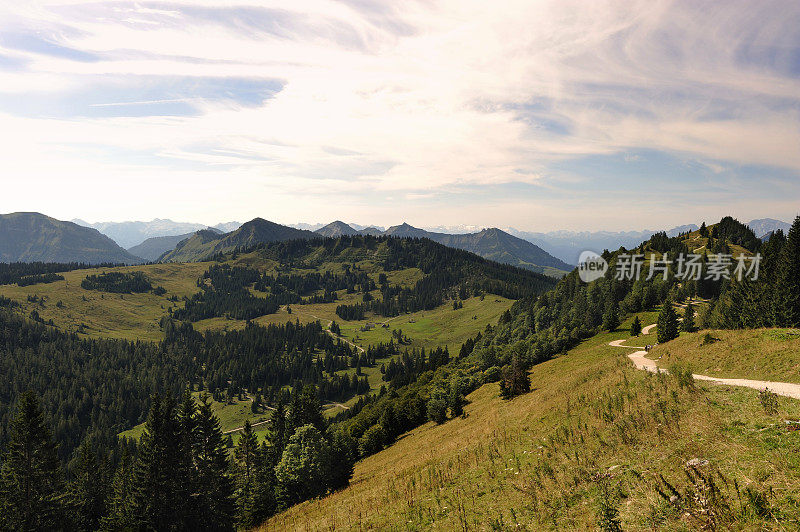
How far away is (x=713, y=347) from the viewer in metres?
41.7

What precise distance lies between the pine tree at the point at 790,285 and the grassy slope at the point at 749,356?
120 feet

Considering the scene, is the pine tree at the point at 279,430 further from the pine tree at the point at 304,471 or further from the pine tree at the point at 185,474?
the pine tree at the point at 304,471

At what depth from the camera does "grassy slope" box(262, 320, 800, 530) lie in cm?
1517

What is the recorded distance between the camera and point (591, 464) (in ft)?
67.3

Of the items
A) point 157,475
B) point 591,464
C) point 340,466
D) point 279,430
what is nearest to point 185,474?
point 157,475

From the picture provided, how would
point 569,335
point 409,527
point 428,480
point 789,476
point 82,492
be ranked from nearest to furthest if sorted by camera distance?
point 789,476 < point 409,527 < point 428,480 < point 82,492 < point 569,335

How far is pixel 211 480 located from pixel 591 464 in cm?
5821

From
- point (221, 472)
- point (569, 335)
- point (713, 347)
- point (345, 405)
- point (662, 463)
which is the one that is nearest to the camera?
point (662, 463)

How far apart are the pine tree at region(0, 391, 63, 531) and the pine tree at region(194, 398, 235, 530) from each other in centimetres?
1834

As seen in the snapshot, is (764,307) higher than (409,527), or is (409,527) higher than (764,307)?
(764,307)

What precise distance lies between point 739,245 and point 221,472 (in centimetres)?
24179

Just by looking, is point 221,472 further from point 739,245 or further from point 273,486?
point 739,245

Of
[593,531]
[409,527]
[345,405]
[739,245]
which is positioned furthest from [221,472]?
[739,245]

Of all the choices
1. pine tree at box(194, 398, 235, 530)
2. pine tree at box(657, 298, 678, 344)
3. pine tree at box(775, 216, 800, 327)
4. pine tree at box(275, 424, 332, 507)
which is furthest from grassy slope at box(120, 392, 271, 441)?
pine tree at box(775, 216, 800, 327)
